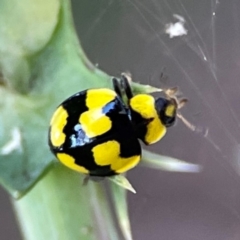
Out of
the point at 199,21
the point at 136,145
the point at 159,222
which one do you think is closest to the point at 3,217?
the point at 159,222

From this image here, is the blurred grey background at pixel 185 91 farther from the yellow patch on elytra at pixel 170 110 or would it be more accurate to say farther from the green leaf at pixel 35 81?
the green leaf at pixel 35 81

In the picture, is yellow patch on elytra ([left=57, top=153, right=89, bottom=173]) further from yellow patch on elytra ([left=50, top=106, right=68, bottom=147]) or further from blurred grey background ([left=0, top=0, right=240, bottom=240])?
blurred grey background ([left=0, top=0, right=240, bottom=240])

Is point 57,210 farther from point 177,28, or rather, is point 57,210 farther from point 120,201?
point 177,28

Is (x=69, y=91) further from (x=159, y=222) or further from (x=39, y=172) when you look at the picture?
(x=159, y=222)

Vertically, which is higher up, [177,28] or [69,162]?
[69,162]

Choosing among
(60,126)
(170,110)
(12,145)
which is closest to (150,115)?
(170,110)

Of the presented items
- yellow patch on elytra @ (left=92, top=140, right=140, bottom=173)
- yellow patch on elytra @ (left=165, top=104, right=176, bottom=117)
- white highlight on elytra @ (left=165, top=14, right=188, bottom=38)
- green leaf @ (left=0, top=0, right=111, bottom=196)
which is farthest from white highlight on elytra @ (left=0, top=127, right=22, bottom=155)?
white highlight on elytra @ (left=165, top=14, right=188, bottom=38)

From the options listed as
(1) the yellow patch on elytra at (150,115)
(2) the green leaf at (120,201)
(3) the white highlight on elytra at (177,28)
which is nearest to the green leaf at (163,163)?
(2) the green leaf at (120,201)
